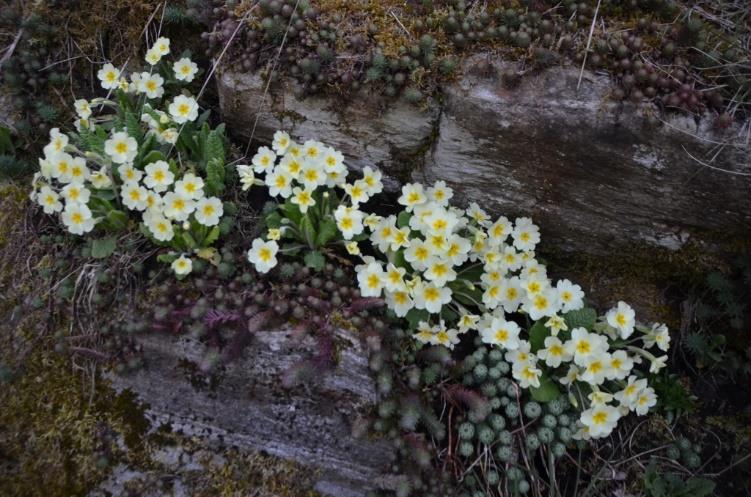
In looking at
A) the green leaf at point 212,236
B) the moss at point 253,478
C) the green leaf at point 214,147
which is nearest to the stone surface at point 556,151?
the green leaf at point 214,147

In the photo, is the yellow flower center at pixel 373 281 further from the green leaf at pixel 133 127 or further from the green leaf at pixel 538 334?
the green leaf at pixel 133 127

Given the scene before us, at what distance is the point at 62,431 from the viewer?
3234 millimetres

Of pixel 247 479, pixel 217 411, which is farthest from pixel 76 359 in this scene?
pixel 247 479

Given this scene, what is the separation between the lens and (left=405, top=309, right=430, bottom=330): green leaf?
→ 136 inches

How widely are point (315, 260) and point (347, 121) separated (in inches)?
37.1

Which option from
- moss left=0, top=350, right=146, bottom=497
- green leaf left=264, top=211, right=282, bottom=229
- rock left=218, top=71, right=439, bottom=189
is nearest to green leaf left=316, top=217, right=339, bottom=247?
green leaf left=264, top=211, right=282, bottom=229

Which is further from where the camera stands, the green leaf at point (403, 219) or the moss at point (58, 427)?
the green leaf at point (403, 219)

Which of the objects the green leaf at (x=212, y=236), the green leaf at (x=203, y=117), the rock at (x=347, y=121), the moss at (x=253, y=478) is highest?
the rock at (x=347, y=121)

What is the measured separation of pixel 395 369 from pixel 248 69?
2.13 meters

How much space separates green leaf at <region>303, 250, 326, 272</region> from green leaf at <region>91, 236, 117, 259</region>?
1188mm

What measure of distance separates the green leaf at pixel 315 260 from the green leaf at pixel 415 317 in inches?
24.4

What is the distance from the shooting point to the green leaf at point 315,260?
11.4ft

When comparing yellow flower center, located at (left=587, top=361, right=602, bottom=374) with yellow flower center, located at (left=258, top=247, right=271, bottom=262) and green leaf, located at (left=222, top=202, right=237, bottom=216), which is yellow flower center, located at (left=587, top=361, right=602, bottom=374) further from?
green leaf, located at (left=222, top=202, right=237, bottom=216)

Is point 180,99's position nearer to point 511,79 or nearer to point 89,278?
point 89,278
